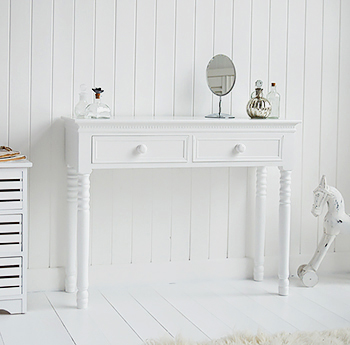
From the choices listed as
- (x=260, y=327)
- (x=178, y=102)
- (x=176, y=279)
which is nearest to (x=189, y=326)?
(x=260, y=327)

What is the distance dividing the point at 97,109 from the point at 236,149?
2.18ft

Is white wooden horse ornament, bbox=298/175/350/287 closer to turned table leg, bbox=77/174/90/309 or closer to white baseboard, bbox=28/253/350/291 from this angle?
white baseboard, bbox=28/253/350/291

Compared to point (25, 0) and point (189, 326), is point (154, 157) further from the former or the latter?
point (25, 0)

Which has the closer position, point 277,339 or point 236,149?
point 277,339

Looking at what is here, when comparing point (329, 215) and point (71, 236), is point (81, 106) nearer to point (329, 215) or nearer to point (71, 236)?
point (71, 236)

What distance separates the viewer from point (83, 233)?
8.44 ft

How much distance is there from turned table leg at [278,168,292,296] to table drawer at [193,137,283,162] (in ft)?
0.39

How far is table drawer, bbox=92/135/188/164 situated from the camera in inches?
99.7

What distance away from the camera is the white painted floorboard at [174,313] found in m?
2.30

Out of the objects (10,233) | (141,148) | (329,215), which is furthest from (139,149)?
(329,215)

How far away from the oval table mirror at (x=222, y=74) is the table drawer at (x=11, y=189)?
1092 mm

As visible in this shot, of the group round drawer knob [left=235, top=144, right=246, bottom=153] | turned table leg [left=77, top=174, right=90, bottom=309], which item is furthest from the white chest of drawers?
round drawer knob [left=235, top=144, right=246, bottom=153]

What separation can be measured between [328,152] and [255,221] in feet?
2.04

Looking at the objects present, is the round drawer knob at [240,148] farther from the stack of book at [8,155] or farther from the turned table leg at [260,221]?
the stack of book at [8,155]
